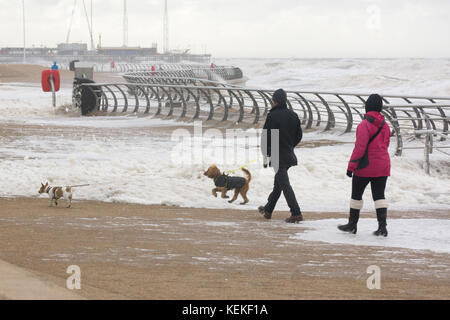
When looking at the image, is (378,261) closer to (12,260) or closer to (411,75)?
(12,260)

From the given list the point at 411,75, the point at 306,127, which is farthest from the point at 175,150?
the point at 411,75

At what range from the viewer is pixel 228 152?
50.6 feet

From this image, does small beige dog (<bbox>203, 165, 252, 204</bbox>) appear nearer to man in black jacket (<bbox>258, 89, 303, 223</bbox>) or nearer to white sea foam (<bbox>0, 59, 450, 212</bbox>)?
white sea foam (<bbox>0, 59, 450, 212</bbox>)

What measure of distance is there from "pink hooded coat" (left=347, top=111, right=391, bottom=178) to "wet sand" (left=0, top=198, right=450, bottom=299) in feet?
2.90

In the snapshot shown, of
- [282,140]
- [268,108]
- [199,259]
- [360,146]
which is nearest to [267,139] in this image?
[282,140]

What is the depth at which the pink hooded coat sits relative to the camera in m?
8.12

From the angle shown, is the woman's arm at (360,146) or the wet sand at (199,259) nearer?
the wet sand at (199,259)

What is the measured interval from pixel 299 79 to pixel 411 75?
490 inches

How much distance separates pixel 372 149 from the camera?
26.9 ft

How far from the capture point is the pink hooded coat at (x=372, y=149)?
8.12 meters

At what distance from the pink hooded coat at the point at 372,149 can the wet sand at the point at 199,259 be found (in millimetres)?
883

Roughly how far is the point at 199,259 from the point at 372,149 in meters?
2.43
